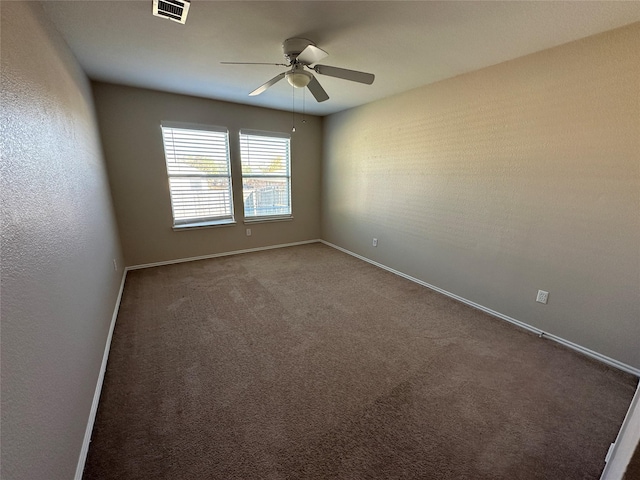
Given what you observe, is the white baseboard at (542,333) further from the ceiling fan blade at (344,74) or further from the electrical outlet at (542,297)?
the ceiling fan blade at (344,74)

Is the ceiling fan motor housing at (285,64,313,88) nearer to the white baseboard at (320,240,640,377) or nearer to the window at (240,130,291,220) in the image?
the window at (240,130,291,220)

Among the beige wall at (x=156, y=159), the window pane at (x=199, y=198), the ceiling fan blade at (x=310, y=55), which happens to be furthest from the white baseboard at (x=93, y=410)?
the ceiling fan blade at (x=310, y=55)

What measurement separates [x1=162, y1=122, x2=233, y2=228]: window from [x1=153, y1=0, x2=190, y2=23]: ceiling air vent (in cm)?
214

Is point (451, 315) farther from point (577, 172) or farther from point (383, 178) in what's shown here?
point (383, 178)

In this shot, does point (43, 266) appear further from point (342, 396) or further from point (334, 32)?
point (334, 32)

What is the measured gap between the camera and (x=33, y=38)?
1.41 metres

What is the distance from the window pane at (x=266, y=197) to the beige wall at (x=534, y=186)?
6.51 ft

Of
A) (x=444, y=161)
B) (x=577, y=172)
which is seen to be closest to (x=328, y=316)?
(x=444, y=161)

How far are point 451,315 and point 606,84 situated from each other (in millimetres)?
2150

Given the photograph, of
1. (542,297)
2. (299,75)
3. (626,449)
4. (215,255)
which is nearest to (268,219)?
(215,255)

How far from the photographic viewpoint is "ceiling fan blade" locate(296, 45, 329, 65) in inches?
69.8

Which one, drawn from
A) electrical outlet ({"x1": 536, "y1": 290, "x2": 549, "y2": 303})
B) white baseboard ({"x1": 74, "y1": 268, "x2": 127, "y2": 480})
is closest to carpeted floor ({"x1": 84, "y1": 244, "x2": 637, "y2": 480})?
white baseboard ({"x1": 74, "y1": 268, "x2": 127, "y2": 480})

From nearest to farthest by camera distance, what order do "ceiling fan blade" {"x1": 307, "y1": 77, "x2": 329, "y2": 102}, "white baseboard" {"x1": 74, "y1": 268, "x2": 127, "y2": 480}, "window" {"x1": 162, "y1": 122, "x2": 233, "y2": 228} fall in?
"white baseboard" {"x1": 74, "y1": 268, "x2": 127, "y2": 480} < "ceiling fan blade" {"x1": 307, "y1": 77, "x2": 329, "y2": 102} < "window" {"x1": 162, "y1": 122, "x2": 233, "y2": 228}

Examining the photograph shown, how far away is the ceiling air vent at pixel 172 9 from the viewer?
1.54 metres
